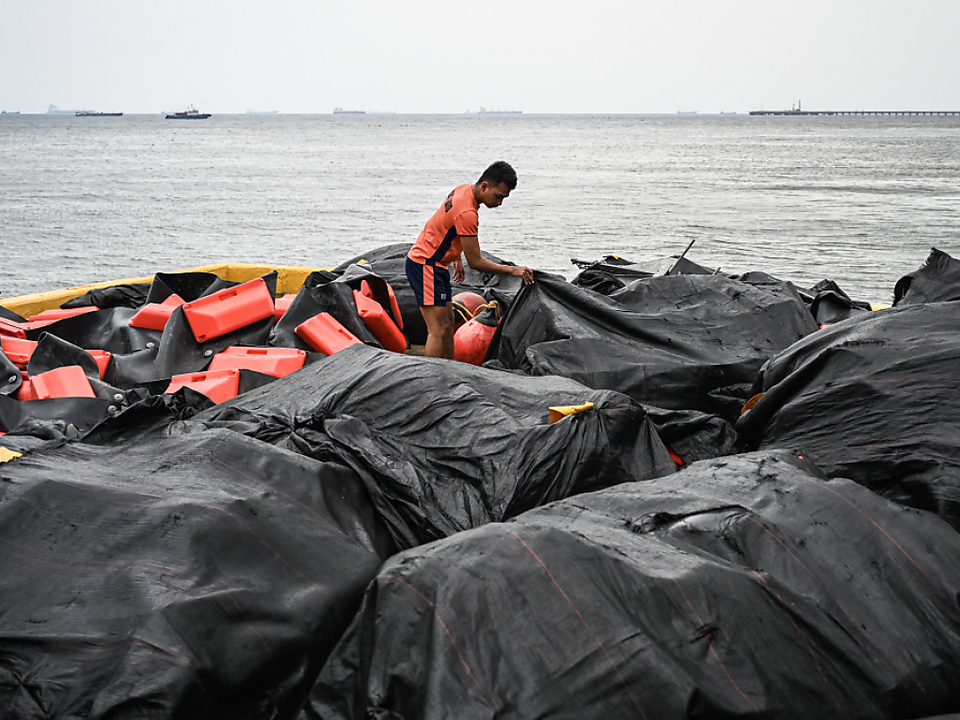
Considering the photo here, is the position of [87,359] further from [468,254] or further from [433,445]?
[433,445]

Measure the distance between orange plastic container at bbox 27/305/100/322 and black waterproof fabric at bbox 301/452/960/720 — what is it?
4.93 m

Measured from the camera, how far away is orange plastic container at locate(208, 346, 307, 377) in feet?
14.8

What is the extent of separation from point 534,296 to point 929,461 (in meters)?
2.47

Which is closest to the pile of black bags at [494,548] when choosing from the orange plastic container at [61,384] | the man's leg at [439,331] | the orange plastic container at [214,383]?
the orange plastic container at [214,383]

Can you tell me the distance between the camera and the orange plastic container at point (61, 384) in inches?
164

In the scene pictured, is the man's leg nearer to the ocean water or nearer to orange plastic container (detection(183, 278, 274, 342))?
orange plastic container (detection(183, 278, 274, 342))

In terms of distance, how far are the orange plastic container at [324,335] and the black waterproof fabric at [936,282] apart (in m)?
3.21

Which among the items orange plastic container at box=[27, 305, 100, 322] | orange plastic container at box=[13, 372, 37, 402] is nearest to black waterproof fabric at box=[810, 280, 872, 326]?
orange plastic container at box=[13, 372, 37, 402]

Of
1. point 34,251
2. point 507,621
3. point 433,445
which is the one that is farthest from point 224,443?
point 34,251

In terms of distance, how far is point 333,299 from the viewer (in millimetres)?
5301

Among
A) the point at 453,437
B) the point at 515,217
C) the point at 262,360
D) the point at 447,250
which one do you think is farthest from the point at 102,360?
the point at 515,217

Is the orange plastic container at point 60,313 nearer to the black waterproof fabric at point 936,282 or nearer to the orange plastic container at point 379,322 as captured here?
the orange plastic container at point 379,322

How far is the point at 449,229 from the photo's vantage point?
5.37 metres

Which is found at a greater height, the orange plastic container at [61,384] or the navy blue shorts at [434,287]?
the navy blue shorts at [434,287]
